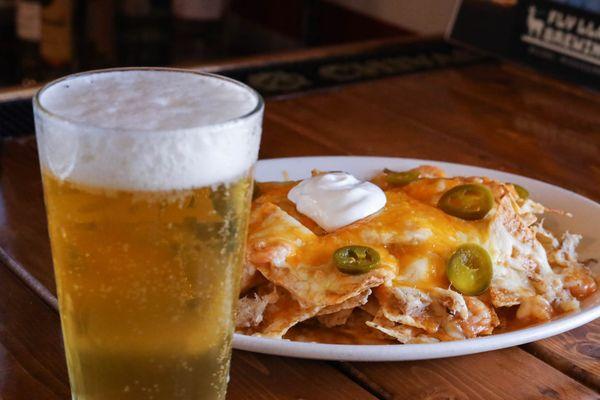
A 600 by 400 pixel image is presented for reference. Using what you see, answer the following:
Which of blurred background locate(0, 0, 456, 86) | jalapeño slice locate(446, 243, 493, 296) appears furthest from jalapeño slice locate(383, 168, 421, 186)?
blurred background locate(0, 0, 456, 86)

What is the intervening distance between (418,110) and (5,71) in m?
3.01

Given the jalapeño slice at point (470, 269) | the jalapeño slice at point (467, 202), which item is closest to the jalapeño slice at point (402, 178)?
the jalapeño slice at point (467, 202)

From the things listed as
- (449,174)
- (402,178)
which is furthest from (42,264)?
(449,174)

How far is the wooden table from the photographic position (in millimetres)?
1004

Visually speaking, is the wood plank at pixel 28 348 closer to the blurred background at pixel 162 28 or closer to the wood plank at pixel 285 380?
the wood plank at pixel 285 380

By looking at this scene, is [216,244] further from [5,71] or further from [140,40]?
[5,71]

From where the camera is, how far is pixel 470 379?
40.4 inches

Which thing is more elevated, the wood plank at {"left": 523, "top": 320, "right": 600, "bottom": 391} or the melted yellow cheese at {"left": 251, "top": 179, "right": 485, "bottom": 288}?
the melted yellow cheese at {"left": 251, "top": 179, "right": 485, "bottom": 288}

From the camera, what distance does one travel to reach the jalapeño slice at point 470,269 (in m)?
1.10

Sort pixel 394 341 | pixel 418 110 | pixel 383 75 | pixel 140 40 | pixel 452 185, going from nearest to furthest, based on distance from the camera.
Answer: pixel 394 341, pixel 452 185, pixel 418 110, pixel 383 75, pixel 140 40

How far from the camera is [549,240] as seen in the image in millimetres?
1346

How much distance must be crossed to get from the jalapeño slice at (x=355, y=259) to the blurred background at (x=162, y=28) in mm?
2603

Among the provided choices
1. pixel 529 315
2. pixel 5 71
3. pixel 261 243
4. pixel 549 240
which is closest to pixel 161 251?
pixel 261 243

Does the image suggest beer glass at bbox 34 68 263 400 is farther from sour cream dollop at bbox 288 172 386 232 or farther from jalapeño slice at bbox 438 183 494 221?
jalapeño slice at bbox 438 183 494 221
